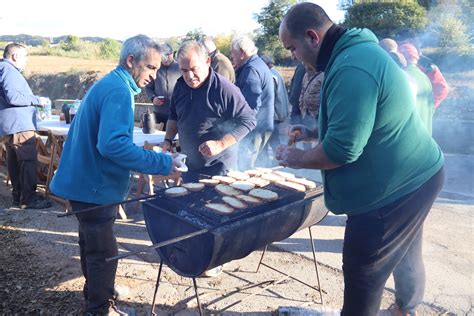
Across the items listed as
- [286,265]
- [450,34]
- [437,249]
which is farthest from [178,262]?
[450,34]

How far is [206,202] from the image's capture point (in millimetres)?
2623

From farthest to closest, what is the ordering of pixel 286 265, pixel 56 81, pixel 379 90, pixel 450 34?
pixel 56 81, pixel 450 34, pixel 286 265, pixel 379 90

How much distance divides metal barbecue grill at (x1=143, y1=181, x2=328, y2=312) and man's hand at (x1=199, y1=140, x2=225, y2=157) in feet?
1.12

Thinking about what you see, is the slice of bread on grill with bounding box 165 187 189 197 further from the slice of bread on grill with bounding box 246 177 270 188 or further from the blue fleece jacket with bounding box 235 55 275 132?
the blue fleece jacket with bounding box 235 55 275 132

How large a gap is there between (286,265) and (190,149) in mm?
1484

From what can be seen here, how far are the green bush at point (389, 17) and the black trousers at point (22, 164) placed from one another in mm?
11716

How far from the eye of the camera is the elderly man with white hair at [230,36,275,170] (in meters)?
4.59

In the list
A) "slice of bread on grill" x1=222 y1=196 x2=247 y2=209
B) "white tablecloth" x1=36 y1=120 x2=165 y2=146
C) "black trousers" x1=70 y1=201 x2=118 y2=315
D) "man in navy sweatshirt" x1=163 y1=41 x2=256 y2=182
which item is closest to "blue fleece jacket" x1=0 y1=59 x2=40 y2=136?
"white tablecloth" x1=36 y1=120 x2=165 y2=146

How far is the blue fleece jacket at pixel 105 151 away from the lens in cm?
231

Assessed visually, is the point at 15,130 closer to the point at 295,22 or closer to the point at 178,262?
the point at 178,262

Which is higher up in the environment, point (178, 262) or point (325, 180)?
point (325, 180)

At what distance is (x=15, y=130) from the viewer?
506 centimetres

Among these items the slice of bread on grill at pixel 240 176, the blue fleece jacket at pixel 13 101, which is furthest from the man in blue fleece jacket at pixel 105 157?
the blue fleece jacket at pixel 13 101

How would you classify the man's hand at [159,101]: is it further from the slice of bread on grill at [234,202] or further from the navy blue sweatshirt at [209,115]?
the slice of bread on grill at [234,202]
